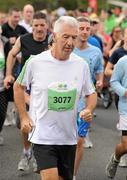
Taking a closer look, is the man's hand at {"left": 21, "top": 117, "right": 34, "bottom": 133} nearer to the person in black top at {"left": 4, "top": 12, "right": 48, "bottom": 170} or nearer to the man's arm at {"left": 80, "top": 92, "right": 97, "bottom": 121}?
the man's arm at {"left": 80, "top": 92, "right": 97, "bottom": 121}

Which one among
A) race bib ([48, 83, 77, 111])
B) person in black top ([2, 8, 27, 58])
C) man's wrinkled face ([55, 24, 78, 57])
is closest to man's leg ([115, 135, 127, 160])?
race bib ([48, 83, 77, 111])

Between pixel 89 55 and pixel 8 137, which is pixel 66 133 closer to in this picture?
pixel 89 55

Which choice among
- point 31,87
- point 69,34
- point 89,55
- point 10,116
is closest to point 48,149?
point 31,87

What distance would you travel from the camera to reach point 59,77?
5.64m

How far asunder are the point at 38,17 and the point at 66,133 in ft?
8.41

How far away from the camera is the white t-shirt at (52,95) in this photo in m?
5.64

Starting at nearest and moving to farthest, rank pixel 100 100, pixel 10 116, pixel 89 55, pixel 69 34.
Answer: pixel 69 34 < pixel 89 55 < pixel 10 116 < pixel 100 100

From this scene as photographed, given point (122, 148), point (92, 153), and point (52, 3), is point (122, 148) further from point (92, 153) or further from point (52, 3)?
point (52, 3)

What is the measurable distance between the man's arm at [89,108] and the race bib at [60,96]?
0.17 meters

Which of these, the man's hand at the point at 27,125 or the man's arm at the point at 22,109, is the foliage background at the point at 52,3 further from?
the man's hand at the point at 27,125

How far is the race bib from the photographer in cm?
562

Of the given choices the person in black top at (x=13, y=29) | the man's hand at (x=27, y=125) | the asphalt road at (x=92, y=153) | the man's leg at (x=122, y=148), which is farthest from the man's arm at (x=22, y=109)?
the person in black top at (x=13, y=29)

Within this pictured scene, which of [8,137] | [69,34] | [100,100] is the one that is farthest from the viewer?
[100,100]

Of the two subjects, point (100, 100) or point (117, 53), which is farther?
point (100, 100)
